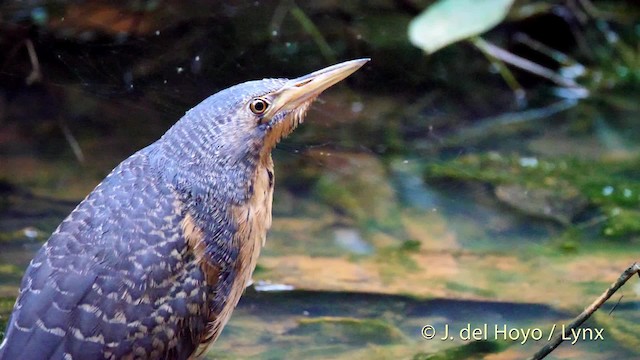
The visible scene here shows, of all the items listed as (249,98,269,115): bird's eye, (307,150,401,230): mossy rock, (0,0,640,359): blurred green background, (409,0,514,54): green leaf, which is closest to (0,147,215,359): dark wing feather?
(249,98,269,115): bird's eye

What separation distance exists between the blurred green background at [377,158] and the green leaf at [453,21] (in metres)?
0.02

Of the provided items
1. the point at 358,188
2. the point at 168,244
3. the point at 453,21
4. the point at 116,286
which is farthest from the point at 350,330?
the point at 453,21

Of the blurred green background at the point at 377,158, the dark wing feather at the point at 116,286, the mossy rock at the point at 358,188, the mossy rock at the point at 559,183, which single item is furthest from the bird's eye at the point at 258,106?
the mossy rock at the point at 559,183

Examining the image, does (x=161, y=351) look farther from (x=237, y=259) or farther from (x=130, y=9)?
(x=130, y=9)

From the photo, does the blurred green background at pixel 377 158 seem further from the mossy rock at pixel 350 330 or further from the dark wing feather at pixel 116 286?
the dark wing feather at pixel 116 286

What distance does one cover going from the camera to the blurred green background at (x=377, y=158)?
12.8 feet

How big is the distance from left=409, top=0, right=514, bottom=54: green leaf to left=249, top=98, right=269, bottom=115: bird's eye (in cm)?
181

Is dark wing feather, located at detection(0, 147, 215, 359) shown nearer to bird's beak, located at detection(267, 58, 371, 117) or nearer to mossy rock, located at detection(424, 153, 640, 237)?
bird's beak, located at detection(267, 58, 371, 117)

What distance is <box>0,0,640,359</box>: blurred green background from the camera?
153 inches

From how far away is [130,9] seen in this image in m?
5.25
